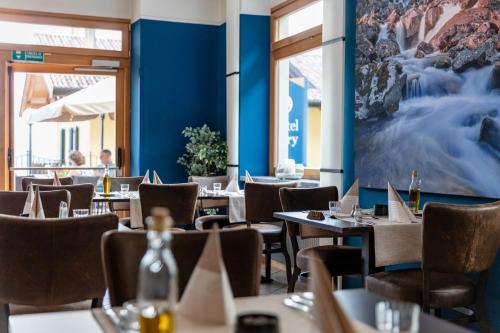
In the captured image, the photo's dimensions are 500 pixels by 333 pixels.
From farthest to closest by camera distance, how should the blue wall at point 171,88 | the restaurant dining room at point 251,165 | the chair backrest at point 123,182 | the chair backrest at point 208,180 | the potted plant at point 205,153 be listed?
the blue wall at point 171,88
the potted plant at point 205,153
the chair backrest at point 208,180
the chair backrest at point 123,182
the restaurant dining room at point 251,165

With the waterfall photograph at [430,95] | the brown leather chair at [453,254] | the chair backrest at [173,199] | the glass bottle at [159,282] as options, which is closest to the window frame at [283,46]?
the waterfall photograph at [430,95]

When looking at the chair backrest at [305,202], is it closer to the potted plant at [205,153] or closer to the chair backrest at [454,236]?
the chair backrest at [454,236]

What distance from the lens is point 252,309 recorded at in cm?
151

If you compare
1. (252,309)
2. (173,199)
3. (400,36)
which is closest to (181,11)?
(173,199)

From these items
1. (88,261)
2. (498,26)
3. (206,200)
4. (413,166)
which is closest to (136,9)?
(206,200)

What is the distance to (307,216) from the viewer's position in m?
3.62

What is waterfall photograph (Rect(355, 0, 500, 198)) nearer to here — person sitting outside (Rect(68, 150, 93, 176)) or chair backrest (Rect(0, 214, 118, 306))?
chair backrest (Rect(0, 214, 118, 306))

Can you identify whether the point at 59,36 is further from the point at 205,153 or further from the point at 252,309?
the point at 252,309

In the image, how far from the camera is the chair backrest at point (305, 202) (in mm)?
4324

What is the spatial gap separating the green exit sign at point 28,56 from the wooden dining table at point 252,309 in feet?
21.9

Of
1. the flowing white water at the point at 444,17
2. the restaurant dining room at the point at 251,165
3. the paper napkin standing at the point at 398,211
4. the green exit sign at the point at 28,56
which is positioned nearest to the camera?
the restaurant dining room at the point at 251,165

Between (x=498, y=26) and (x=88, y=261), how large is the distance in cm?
275

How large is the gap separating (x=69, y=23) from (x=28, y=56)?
671 millimetres

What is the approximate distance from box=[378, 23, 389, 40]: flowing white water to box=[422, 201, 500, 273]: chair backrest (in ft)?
7.25
